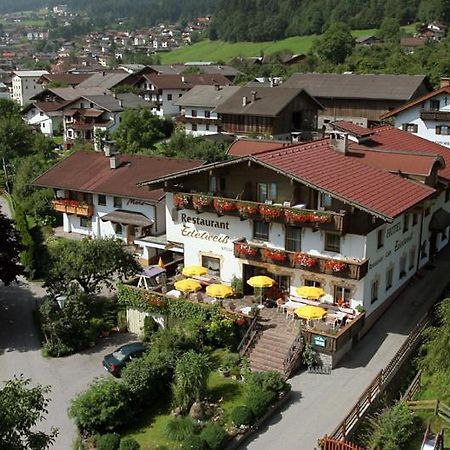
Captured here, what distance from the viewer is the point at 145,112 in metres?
78.4

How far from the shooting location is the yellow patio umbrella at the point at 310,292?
2753 centimetres

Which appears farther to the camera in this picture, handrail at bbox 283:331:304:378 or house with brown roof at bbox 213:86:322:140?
house with brown roof at bbox 213:86:322:140

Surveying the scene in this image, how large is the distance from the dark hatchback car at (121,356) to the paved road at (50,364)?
0.81 m

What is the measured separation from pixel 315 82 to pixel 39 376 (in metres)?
69.3

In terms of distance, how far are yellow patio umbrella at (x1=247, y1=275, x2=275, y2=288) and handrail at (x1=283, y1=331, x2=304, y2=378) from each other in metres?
3.01

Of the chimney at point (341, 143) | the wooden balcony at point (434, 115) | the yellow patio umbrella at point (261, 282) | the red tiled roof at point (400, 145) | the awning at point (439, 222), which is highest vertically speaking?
the chimney at point (341, 143)

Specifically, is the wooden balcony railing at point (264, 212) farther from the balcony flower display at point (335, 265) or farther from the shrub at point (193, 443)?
the shrub at point (193, 443)

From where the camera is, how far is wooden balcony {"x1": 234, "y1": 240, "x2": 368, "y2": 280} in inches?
1073

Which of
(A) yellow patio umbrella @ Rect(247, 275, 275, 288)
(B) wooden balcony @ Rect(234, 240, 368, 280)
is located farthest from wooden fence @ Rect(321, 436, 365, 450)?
(A) yellow patio umbrella @ Rect(247, 275, 275, 288)

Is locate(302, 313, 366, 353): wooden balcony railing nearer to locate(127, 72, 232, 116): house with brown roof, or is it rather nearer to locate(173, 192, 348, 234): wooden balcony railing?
locate(173, 192, 348, 234): wooden balcony railing

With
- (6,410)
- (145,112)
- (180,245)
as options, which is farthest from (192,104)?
(6,410)

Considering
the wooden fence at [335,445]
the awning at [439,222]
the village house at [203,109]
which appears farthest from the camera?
the village house at [203,109]

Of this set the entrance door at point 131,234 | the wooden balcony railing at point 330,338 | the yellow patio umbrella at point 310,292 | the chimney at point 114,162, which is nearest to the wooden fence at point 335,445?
the wooden balcony railing at point 330,338

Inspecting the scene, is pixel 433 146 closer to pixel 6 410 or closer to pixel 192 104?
pixel 6 410
